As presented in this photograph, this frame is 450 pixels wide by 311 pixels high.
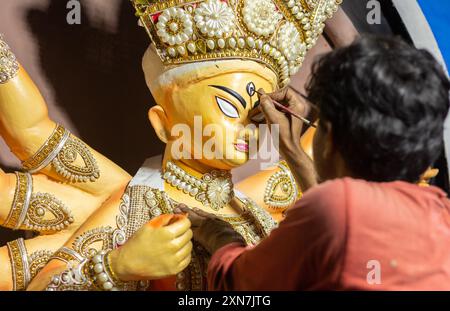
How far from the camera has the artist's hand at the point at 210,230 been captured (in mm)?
1557

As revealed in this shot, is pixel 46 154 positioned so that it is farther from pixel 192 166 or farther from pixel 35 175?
pixel 192 166

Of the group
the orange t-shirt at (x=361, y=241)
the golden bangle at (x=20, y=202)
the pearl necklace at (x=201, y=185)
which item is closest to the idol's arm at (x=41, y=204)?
the golden bangle at (x=20, y=202)

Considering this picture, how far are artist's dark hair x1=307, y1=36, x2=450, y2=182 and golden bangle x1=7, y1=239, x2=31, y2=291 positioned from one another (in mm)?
892

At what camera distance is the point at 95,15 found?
220cm

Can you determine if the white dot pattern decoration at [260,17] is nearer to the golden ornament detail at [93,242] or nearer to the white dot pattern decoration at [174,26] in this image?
the white dot pattern decoration at [174,26]

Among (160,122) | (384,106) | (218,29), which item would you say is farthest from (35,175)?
(384,106)

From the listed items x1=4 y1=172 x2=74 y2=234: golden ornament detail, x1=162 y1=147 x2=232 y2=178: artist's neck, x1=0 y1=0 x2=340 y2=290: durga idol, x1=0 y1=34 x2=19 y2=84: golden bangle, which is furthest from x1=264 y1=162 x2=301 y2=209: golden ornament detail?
x1=0 y1=34 x2=19 y2=84: golden bangle

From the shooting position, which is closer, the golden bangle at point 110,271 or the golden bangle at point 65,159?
the golden bangle at point 110,271

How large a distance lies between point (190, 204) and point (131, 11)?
803mm

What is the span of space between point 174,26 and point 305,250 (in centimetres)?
81

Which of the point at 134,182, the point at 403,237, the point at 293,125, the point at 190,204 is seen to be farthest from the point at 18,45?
the point at 403,237

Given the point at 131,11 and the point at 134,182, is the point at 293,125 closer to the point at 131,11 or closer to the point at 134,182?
the point at 134,182

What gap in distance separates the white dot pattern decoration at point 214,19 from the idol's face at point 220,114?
116 mm

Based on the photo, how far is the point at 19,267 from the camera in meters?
1.69
